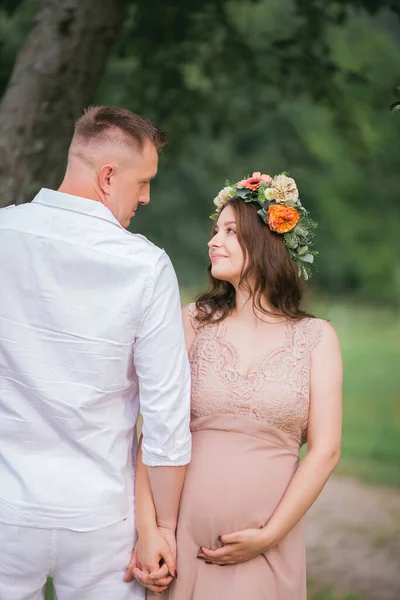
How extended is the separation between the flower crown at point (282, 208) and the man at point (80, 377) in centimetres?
64

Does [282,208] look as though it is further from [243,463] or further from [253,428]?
[243,463]

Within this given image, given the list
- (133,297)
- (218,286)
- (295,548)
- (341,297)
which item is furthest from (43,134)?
(341,297)

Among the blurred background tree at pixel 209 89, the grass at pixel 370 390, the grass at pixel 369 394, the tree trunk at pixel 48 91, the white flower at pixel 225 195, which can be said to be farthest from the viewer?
the grass at pixel 370 390

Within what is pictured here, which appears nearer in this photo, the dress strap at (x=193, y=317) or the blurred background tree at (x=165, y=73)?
the dress strap at (x=193, y=317)

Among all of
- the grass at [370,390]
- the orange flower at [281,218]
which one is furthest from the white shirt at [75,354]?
the grass at [370,390]

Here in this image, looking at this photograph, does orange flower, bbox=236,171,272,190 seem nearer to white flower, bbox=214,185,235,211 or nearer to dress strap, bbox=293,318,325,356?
white flower, bbox=214,185,235,211

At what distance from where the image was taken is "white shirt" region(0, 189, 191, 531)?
2.60 meters

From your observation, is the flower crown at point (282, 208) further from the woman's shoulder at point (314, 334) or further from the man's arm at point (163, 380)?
the man's arm at point (163, 380)

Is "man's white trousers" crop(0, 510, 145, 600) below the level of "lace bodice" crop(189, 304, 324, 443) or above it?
below

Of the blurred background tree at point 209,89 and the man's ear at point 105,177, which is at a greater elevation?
the man's ear at point 105,177

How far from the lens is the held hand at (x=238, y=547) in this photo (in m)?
2.83

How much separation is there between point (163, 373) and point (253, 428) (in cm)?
48

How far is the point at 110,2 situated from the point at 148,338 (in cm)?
297

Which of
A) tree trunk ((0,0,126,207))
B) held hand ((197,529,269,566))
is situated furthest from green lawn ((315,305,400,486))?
held hand ((197,529,269,566))
